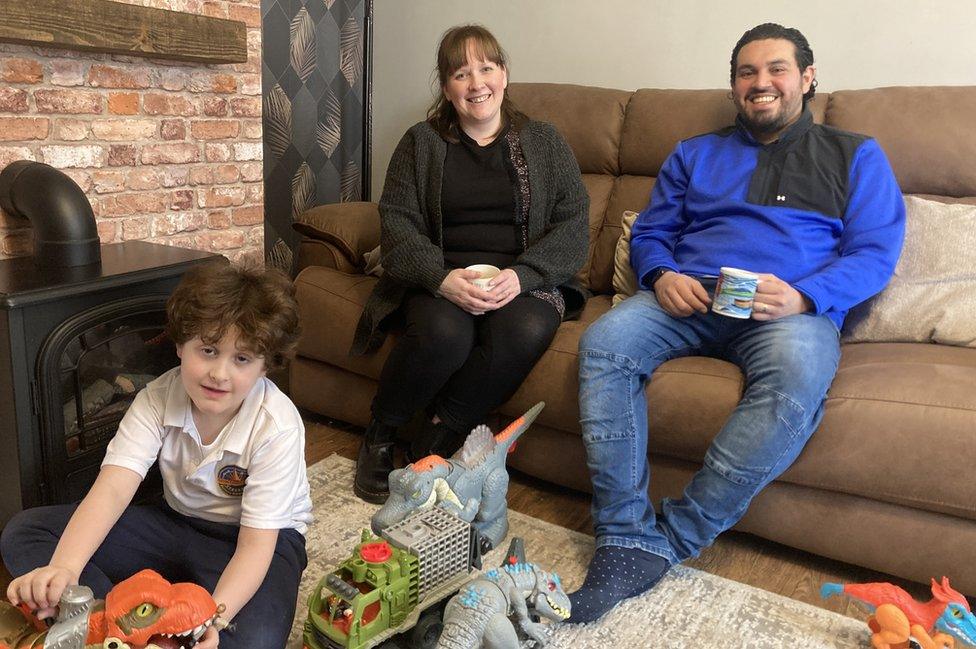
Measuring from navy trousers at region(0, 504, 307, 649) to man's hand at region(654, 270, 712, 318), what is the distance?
38.5 inches

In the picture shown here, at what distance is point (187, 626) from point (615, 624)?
0.82m

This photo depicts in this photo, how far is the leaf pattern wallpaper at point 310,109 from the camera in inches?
113

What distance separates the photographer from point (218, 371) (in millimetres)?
1207

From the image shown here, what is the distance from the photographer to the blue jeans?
5.07ft

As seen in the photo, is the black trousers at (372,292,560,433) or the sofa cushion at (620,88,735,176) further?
the sofa cushion at (620,88,735,176)

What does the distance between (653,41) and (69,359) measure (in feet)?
6.63

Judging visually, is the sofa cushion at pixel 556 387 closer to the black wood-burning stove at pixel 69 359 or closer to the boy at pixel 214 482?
the boy at pixel 214 482

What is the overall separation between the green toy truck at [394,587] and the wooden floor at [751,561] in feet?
1.98

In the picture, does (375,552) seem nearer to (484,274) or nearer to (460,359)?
(460,359)

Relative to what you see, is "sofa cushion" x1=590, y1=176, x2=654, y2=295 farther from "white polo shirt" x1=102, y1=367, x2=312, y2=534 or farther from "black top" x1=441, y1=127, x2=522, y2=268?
"white polo shirt" x1=102, y1=367, x2=312, y2=534

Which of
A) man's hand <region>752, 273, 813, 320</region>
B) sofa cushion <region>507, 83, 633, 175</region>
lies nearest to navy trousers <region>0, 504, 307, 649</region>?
man's hand <region>752, 273, 813, 320</region>

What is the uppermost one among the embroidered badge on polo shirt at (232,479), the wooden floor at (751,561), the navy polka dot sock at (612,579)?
the embroidered badge on polo shirt at (232,479)

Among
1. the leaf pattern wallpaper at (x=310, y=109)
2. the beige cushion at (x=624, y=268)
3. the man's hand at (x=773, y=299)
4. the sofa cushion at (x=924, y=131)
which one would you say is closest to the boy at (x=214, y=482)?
the man's hand at (x=773, y=299)

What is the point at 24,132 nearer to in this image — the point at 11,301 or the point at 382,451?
the point at 11,301
